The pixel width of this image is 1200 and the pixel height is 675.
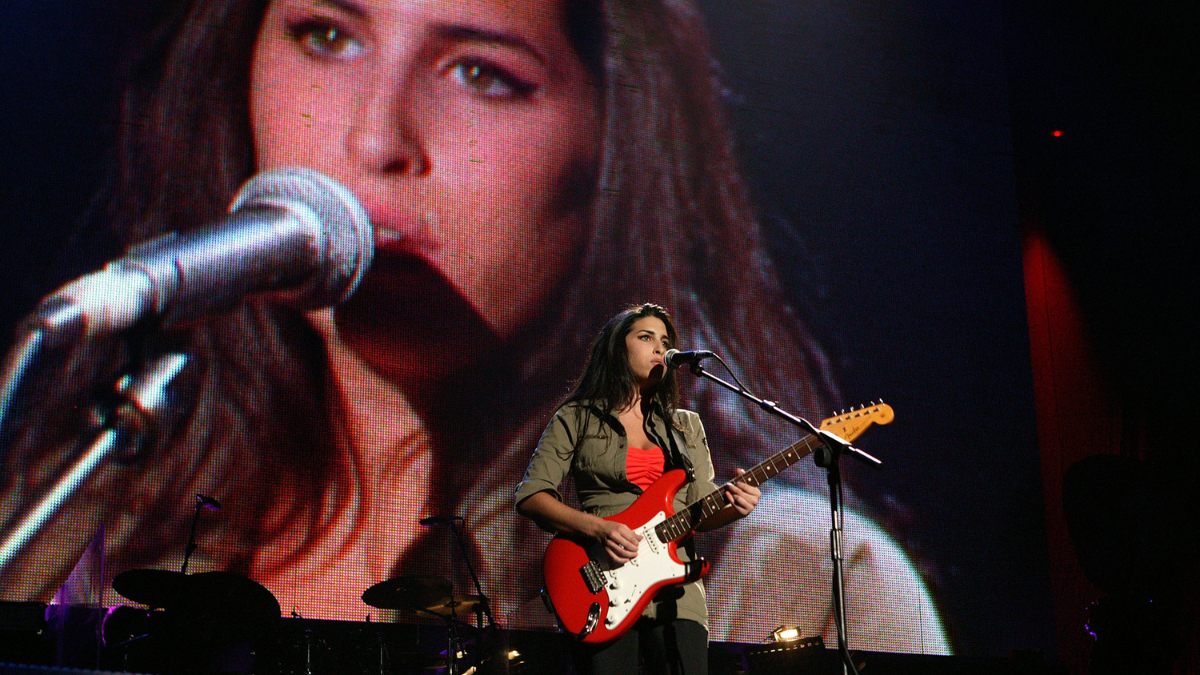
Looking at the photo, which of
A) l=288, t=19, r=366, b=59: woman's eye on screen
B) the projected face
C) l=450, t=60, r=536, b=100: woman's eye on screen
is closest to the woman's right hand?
the projected face

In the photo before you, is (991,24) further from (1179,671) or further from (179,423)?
(179,423)

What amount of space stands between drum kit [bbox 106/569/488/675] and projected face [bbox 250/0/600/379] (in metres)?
1.16

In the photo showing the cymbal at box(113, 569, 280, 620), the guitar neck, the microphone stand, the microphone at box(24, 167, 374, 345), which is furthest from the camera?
the microphone at box(24, 167, 374, 345)

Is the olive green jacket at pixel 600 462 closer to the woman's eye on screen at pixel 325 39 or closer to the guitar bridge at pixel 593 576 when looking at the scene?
the guitar bridge at pixel 593 576

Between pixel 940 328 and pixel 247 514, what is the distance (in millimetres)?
4130

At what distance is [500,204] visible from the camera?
4988mm

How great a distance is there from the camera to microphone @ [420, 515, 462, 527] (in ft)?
14.5

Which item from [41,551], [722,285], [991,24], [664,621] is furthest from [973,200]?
[41,551]

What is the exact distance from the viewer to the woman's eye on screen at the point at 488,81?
5.08 metres

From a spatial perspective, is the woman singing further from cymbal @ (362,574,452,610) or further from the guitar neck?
cymbal @ (362,574,452,610)

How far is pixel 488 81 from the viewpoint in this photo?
5.12 m

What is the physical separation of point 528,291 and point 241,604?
80.6 inches

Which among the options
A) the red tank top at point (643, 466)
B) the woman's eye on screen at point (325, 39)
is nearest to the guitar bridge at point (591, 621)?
the red tank top at point (643, 466)

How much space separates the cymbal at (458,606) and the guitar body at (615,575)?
1.86 metres
